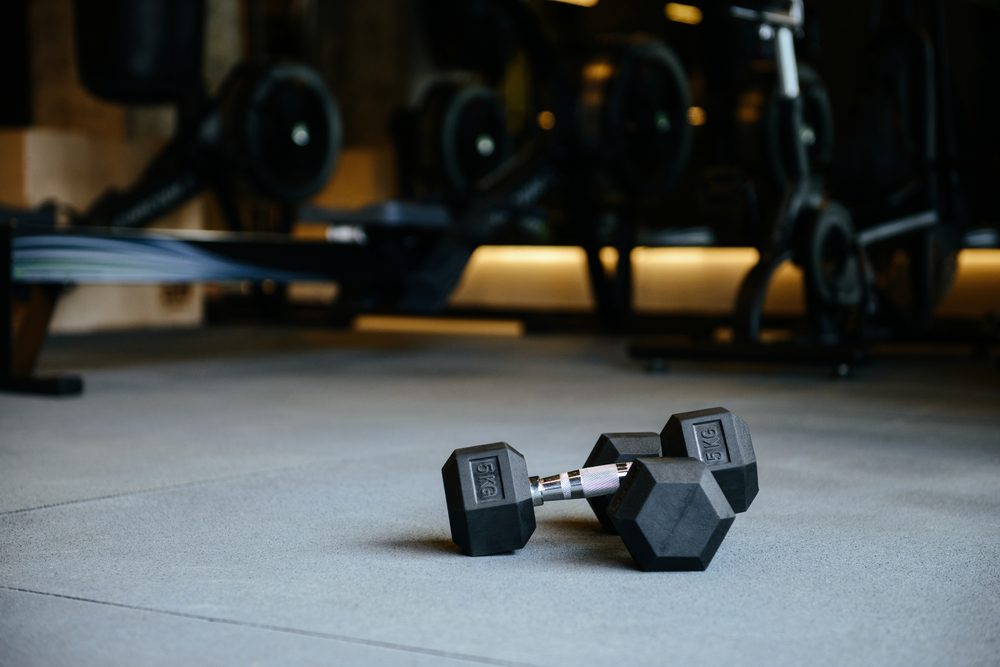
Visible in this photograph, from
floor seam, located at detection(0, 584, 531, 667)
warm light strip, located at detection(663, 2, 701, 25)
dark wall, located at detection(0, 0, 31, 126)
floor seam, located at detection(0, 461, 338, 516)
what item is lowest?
dark wall, located at detection(0, 0, 31, 126)

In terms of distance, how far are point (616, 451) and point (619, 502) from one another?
0.21m

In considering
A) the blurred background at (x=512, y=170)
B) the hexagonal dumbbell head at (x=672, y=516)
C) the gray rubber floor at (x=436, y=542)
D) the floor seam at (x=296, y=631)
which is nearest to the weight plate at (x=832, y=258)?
the blurred background at (x=512, y=170)

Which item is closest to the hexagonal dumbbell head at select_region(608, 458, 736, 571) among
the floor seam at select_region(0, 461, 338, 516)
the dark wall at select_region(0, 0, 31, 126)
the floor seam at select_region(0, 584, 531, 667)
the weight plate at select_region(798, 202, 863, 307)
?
the floor seam at select_region(0, 584, 531, 667)

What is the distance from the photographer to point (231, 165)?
6.44 metres

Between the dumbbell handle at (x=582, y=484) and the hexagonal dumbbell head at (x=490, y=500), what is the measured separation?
0.12ft

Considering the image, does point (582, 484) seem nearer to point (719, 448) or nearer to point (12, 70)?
point (719, 448)

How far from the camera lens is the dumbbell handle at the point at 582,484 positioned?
5.76 feet

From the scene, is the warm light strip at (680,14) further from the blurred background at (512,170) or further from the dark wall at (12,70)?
the dark wall at (12,70)

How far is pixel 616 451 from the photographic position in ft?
6.14

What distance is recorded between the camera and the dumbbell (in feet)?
5.34

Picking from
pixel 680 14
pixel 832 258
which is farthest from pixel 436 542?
pixel 680 14

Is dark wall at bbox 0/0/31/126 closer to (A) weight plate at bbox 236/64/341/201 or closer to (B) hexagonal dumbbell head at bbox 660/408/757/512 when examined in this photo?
(A) weight plate at bbox 236/64/341/201

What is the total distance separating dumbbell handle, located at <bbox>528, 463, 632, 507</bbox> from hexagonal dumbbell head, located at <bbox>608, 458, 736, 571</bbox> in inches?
4.3

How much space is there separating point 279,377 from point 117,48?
5.72 ft
